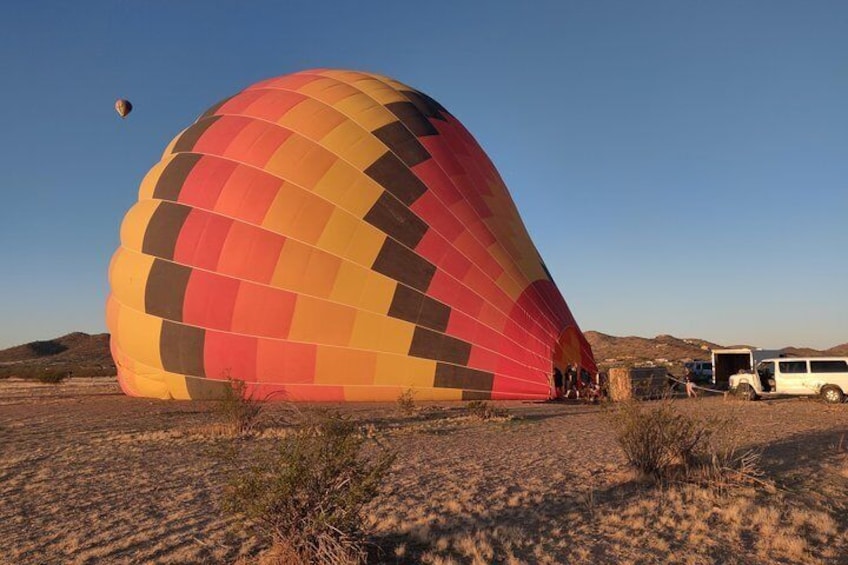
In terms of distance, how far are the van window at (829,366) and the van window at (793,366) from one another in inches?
9.2

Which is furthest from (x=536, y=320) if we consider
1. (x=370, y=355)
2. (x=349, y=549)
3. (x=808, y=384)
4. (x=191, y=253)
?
(x=808, y=384)

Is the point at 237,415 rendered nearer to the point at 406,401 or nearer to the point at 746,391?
the point at 406,401

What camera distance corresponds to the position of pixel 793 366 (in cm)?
2012

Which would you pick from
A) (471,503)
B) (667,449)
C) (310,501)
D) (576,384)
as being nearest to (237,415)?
(471,503)

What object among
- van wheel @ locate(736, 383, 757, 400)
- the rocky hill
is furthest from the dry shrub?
the rocky hill

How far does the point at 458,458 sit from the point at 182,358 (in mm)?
9200

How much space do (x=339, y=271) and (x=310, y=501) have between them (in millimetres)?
9327

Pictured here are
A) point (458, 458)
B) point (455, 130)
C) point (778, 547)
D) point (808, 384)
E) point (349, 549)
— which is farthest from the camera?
point (808, 384)

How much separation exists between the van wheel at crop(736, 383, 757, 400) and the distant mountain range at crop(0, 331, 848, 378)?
32.0 metres

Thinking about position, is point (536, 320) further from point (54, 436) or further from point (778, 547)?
point (54, 436)

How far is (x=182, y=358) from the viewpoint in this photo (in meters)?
15.3

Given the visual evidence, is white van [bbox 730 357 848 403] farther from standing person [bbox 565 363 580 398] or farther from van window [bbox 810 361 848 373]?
standing person [bbox 565 363 580 398]

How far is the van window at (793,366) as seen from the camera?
19891mm

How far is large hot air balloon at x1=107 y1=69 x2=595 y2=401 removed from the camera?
45.0 feet
